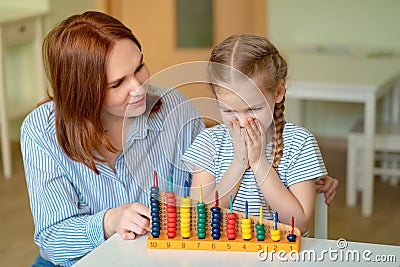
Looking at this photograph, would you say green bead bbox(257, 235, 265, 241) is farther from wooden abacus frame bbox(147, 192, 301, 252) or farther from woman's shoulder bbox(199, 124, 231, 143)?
woman's shoulder bbox(199, 124, 231, 143)

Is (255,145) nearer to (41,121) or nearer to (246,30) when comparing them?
(41,121)

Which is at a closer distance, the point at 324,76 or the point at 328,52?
the point at 324,76

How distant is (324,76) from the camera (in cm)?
341

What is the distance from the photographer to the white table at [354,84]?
322 cm

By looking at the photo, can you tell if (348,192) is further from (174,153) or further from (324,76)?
(174,153)

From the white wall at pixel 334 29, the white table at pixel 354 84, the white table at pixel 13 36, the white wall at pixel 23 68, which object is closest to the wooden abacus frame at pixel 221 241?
the white table at pixel 354 84

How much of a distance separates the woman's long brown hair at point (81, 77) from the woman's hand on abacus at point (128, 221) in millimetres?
177

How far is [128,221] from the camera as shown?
4.83 feet

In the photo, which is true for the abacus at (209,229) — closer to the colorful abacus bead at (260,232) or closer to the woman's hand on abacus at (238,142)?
the colorful abacus bead at (260,232)

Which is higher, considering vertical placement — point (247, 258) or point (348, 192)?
point (247, 258)

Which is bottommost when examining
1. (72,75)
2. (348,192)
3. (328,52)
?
(348,192)

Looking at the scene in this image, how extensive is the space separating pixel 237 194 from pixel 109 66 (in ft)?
1.26

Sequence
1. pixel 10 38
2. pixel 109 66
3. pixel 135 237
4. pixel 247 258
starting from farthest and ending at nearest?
1. pixel 10 38
2. pixel 109 66
3. pixel 135 237
4. pixel 247 258

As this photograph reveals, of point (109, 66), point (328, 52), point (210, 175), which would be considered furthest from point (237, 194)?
point (328, 52)
